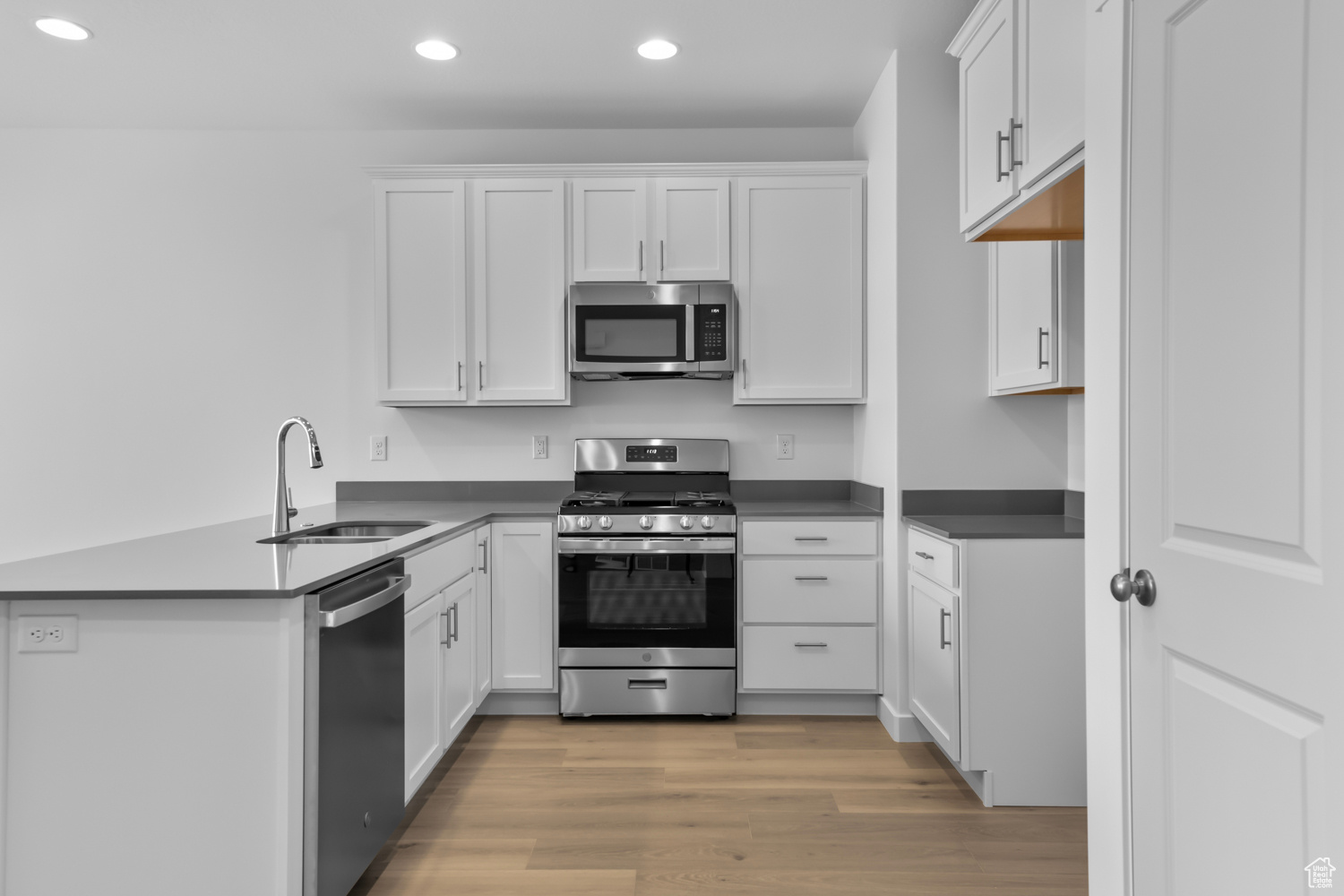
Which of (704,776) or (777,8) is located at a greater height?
(777,8)

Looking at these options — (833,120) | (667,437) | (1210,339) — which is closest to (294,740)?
(1210,339)

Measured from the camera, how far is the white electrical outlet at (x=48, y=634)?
62.2 inches

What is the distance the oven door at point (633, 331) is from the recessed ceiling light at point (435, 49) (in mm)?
993

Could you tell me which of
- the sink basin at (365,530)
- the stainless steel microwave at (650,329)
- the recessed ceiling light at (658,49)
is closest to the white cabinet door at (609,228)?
the stainless steel microwave at (650,329)

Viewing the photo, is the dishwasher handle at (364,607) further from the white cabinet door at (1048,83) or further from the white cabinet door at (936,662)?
the white cabinet door at (1048,83)

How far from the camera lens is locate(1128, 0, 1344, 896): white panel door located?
1.03m

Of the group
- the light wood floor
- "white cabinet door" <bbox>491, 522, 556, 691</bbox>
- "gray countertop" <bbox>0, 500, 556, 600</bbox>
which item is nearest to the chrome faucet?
"gray countertop" <bbox>0, 500, 556, 600</bbox>

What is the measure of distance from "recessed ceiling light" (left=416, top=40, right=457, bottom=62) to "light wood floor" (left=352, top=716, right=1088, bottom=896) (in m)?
2.58

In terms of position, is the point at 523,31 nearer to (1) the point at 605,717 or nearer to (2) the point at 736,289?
(2) the point at 736,289

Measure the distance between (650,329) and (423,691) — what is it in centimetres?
174

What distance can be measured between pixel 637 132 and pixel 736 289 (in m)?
0.96

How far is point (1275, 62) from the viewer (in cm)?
110

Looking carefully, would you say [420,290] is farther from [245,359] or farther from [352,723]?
[352,723]

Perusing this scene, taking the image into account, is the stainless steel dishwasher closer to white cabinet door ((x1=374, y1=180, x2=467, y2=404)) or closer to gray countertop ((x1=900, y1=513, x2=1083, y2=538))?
white cabinet door ((x1=374, y1=180, x2=467, y2=404))
